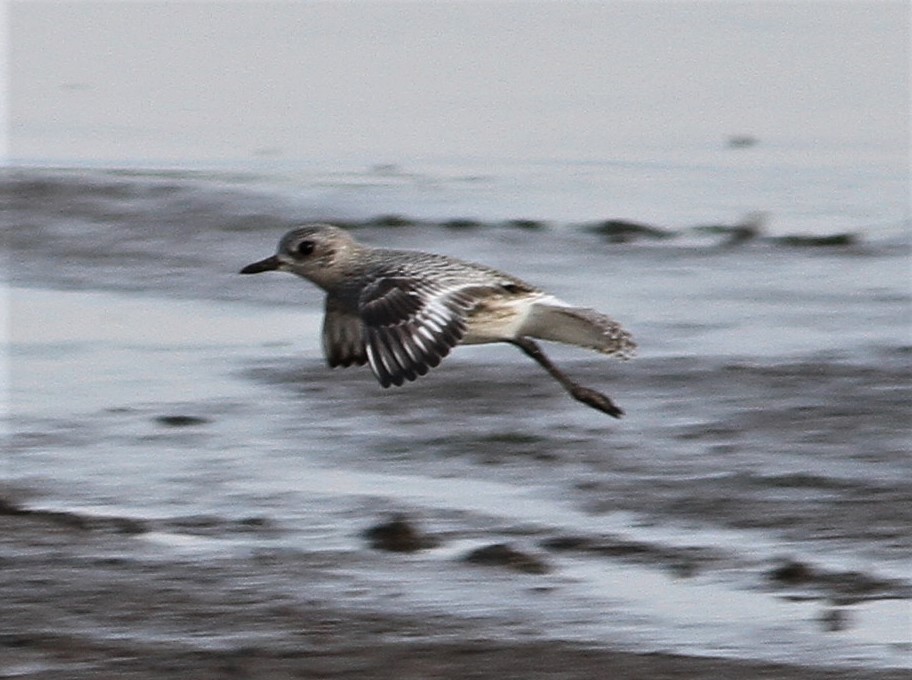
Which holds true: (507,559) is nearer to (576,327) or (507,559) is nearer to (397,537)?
(397,537)

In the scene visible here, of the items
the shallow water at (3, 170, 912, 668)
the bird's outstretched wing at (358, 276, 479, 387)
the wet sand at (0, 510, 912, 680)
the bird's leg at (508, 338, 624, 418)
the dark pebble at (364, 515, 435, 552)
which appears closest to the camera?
the wet sand at (0, 510, 912, 680)

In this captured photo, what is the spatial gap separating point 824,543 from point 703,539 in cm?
38

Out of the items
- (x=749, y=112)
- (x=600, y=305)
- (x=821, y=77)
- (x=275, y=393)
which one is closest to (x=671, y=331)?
(x=600, y=305)

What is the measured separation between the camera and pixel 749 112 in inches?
740

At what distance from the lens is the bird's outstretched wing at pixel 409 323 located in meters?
7.71

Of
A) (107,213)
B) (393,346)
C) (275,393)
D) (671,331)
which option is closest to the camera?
(393,346)

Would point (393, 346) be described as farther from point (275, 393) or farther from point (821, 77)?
point (821, 77)

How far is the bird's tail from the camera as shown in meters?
8.56

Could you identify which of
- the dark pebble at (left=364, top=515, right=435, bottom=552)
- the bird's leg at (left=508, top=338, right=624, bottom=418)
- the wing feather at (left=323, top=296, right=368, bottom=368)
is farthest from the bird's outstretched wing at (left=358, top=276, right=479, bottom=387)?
the bird's leg at (left=508, top=338, right=624, bottom=418)

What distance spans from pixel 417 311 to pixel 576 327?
100 cm

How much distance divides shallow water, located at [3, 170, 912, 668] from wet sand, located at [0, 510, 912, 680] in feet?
0.40

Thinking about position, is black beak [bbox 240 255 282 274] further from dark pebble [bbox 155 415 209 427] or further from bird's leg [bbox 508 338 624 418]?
dark pebble [bbox 155 415 209 427]

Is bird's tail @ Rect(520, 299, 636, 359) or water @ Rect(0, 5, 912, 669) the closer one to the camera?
water @ Rect(0, 5, 912, 669)

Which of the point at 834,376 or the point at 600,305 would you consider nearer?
the point at 834,376
